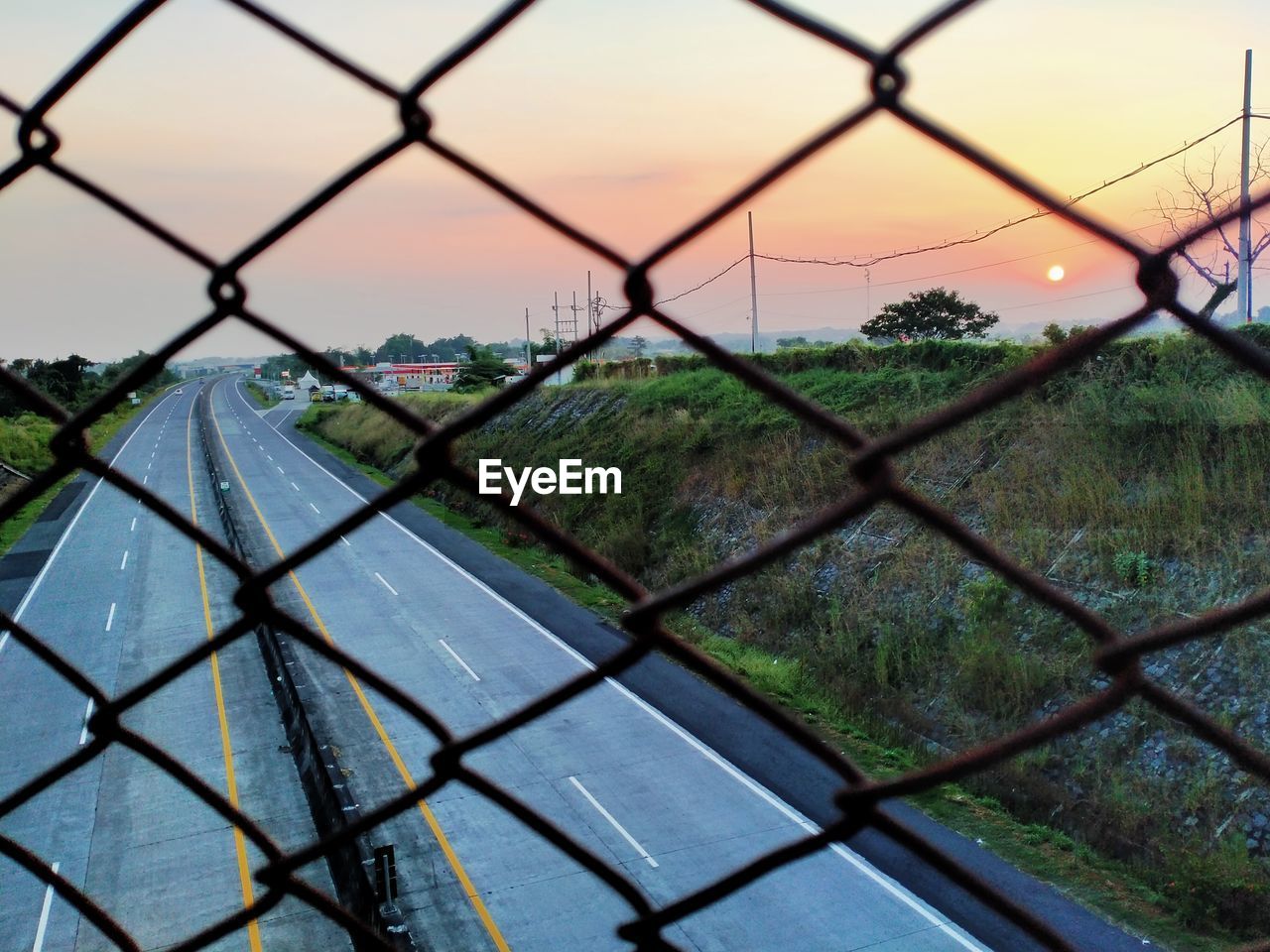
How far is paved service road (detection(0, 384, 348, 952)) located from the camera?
7242 millimetres

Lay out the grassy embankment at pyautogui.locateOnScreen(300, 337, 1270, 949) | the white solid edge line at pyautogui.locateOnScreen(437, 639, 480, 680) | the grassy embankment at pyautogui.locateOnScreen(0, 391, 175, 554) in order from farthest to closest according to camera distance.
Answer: the grassy embankment at pyautogui.locateOnScreen(0, 391, 175, 554) < the white solid edge line at pyautogui.locateOnScreen(437, 639, 480, 680) < the grassy embankment at pyautogui.locateOnScreen(300, 337, 1270, 949)

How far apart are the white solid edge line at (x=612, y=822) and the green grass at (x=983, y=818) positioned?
1926mm

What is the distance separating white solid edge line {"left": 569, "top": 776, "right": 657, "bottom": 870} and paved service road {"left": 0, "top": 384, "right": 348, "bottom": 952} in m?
2.32

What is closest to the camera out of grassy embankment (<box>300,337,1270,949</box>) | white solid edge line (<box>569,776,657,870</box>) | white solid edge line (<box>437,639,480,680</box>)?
white solid edge line (<box>569,776,657,870</box>)

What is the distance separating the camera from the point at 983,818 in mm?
8523

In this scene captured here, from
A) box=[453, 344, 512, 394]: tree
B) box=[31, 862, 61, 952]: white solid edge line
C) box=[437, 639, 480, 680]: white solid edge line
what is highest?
box=[453, 344, 512, 394]: tree

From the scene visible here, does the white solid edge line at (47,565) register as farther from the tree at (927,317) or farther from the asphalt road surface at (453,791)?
the tree at (927,317)

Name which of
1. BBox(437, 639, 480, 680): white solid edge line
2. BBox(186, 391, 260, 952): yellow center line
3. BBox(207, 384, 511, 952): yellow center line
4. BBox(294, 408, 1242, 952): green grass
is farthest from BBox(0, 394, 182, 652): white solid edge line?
BBox(294, 408, 1242, 952): green grass

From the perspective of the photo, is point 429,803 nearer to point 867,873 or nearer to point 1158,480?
point 867,873

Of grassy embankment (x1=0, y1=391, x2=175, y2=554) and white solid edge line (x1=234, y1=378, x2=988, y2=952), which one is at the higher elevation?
grassy embankment (x1=0, y1=391, x2=175, y2=554)

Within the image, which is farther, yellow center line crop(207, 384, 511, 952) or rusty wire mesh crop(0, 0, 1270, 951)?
yellow center line crop(207, 384, 511, 952)

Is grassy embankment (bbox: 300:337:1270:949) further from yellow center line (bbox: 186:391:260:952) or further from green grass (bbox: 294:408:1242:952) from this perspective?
yellow center line (bbox: 186:391:260:952)

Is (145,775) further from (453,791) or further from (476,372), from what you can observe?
(476,372)

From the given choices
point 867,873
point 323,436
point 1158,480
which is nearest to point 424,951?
point 867,873
